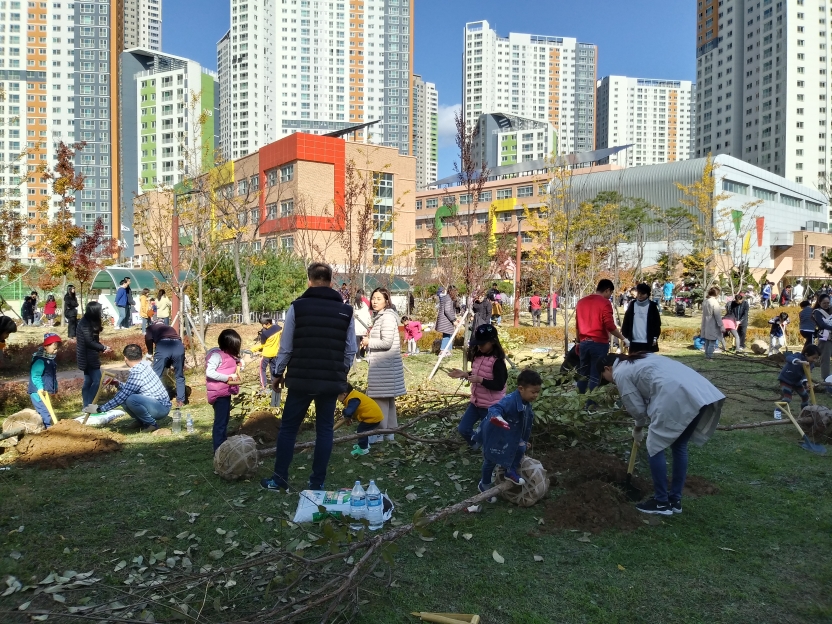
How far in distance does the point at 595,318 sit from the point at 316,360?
424 centimetres

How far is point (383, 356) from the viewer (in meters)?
6.53

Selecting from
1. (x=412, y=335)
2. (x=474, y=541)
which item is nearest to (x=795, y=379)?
(x=474, y=541)

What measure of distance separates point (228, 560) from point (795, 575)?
350 cm

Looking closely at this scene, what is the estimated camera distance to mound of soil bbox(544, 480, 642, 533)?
4465mm

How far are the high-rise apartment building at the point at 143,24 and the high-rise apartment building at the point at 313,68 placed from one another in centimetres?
3598

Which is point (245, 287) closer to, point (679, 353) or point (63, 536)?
point (679, 353)

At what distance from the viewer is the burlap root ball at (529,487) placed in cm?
484

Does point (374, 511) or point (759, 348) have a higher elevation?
point (759, 348)

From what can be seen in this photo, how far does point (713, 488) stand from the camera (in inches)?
207

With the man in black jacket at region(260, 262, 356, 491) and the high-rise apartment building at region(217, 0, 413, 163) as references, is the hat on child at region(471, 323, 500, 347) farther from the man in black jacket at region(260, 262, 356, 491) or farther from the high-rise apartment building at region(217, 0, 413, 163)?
the high-rise apartment building at region(217, 0, 413, 163)

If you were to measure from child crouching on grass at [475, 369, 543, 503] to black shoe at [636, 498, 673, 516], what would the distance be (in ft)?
2.96

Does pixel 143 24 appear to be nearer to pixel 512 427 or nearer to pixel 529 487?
pixel 512 427

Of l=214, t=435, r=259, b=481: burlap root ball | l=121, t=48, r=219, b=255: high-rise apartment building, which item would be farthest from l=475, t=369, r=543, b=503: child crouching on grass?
l=121, t=48, r=219, b=255: high-rise apartment building

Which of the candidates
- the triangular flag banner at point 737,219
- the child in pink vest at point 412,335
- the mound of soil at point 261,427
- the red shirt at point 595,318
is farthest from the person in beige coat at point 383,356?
the triangular flag banner at point 737,219
